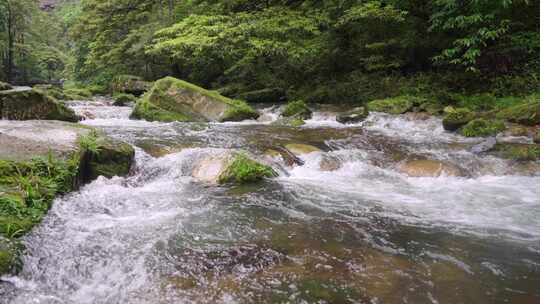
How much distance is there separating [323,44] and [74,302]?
1487 centimetres

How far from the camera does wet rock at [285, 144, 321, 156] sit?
8.38m

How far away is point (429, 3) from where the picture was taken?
565 inches

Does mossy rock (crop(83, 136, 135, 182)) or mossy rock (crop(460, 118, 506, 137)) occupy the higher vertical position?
mossy rock (crop(83, 136, 135, 182))

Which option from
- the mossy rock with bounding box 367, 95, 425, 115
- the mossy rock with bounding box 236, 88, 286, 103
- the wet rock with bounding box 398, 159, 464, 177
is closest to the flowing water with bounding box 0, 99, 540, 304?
the wet rock with bounding box 398, 159, 464, 177

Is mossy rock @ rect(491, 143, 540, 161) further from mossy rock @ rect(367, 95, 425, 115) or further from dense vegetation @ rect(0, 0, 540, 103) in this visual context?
dense vegetation @ rect(0, 0, 540, 103)

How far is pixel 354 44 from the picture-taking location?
659 inches

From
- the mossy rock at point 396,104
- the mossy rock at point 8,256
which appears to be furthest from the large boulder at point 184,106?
the mossy rock at point 8,256

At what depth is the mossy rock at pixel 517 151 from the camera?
779 cm

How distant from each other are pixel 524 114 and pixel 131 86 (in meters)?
18.2

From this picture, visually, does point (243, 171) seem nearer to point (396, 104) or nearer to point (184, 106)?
point (184, 106)

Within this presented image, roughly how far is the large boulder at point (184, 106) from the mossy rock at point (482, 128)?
6310 mm

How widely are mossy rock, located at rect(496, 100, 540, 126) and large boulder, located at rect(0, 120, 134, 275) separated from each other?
9.04m

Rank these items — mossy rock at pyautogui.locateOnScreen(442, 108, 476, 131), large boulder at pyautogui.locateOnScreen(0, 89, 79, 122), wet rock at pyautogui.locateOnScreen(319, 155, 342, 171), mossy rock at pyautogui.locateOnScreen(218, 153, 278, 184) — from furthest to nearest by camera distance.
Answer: mossy rock at pyautogui.locateOnScreen(442, 108, 476, 131)
large boulder at pyautogui.locateOnScreen(0, 89, 79, 122)
wet rock at pyautogui.locateOnScreen(319, 155, 342, 171)
mossy rock at pyautogui.locateOnScreen(218, 153, 278, 184)

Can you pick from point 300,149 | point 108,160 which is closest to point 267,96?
point 300,149
